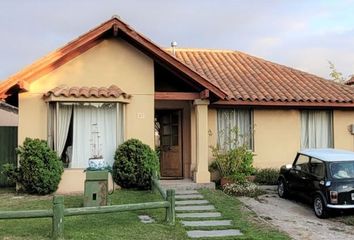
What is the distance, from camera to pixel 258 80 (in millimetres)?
17516

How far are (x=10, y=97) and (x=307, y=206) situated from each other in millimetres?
9352

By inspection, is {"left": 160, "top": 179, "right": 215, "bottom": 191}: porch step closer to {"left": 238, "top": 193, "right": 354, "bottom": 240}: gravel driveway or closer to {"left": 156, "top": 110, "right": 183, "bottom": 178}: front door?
{"left": 238, "top": 193, "right": 354, "bottom": 240}: gravel driveway

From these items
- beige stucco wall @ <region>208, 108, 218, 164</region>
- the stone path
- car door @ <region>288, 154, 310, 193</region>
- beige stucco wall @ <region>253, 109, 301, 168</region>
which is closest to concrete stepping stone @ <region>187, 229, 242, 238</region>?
the stone path

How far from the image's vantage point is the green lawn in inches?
344

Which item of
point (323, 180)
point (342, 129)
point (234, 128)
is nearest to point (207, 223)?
point (323, 180)

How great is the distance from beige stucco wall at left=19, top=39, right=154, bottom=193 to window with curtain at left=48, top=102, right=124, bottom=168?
0.92 feet

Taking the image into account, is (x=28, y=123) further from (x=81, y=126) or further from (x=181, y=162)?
(x=181, y=162)

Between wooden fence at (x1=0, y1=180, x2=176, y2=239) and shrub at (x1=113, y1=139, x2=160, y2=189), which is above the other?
shrub at (x1=113, y1=139, x2=160, y2=189)

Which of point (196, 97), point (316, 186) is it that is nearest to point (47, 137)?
point (196, 97)

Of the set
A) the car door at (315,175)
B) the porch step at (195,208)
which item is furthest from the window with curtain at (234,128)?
the porch step at (195,208)

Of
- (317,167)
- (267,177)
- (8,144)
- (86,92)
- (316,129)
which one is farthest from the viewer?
(316,129)

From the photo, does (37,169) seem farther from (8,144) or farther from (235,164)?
(235,164)

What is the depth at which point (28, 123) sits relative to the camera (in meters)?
13.4

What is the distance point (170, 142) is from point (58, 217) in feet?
27.6
